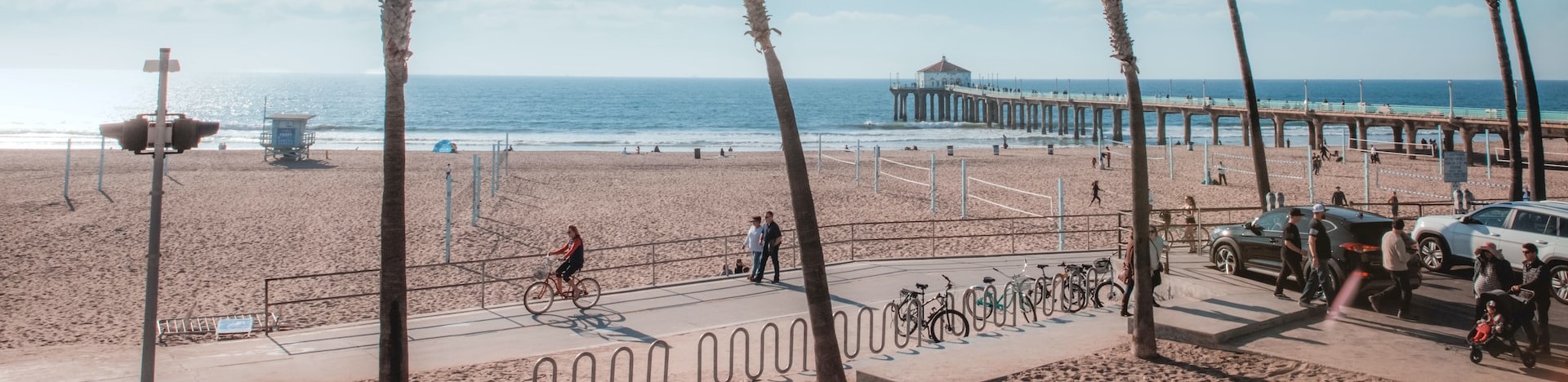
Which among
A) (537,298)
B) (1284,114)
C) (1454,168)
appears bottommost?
(537,298)

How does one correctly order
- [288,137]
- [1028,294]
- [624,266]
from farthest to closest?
[288,137]
[624,266]
[1028,294]

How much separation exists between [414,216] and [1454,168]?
Answer: 22685mm

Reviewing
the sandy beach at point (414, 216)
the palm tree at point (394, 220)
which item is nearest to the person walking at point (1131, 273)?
the sandy beach at point (414, 216)

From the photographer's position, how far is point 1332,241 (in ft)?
39.8

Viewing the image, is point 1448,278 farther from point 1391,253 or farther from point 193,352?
point 193,352

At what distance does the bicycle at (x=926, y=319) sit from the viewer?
1059cm

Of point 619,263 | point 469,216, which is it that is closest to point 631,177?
point 469,216

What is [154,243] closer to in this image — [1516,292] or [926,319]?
[926,319]

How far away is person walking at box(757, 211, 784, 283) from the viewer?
14.7 metres

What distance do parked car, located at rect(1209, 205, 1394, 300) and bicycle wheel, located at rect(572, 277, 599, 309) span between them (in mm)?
8410

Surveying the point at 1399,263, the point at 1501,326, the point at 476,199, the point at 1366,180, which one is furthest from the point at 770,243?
the point at 1366,180

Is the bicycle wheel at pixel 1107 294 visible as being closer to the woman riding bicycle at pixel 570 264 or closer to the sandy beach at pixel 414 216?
the sandy beach at pixel 414 216

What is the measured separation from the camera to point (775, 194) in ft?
107

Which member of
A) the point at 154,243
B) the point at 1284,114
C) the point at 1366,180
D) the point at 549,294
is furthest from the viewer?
the point at 1284,114
